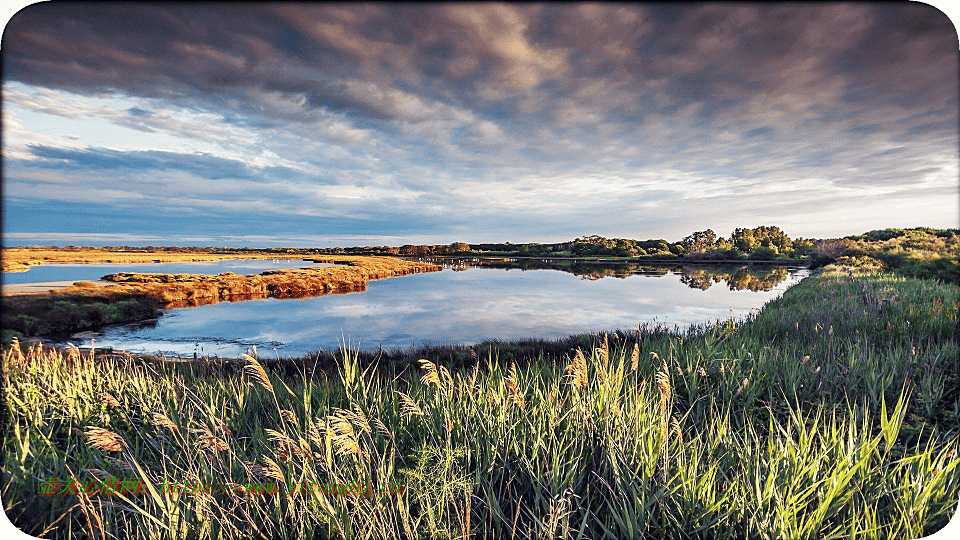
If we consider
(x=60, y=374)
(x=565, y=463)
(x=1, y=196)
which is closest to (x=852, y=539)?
(x=565, y=463)

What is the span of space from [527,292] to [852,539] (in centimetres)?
5038

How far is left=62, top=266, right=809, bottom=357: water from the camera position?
796 inches

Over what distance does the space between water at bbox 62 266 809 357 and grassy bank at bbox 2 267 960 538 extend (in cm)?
847

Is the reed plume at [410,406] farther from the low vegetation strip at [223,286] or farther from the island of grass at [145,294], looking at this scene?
the low vegetation strip at [223,286]

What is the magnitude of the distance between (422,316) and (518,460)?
3426 cm

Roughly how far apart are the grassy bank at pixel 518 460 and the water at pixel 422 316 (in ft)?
27.8

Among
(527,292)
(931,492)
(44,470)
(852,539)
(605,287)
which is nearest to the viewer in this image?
(852,539)

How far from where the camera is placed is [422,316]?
37000 mm

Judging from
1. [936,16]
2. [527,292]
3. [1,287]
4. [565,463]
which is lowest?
[527,292]

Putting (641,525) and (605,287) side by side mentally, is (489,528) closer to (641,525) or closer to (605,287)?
(641,525)

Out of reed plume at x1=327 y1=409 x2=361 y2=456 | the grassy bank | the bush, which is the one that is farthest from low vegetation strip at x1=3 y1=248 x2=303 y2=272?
the bush

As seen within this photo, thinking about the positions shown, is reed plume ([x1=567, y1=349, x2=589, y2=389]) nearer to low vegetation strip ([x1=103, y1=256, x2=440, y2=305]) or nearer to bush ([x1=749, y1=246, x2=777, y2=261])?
low vegetation strip ([x1=103, y1=256, x2=440, y2=305])

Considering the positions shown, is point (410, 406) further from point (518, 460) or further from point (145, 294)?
point (145, 294)

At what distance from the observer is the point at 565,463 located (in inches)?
127
